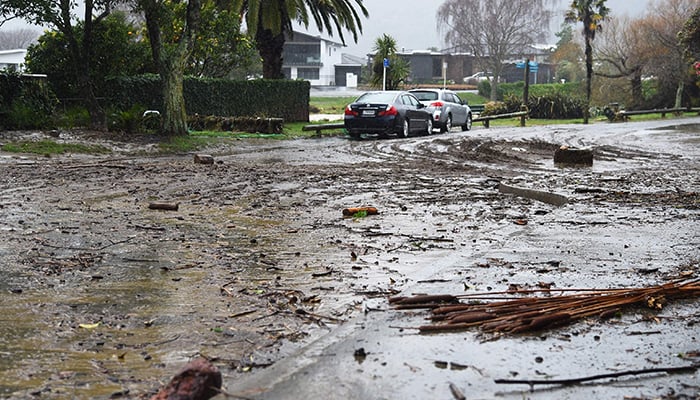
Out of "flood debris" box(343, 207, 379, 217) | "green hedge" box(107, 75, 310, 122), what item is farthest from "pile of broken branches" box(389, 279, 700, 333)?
"green hedge" box(107, 75, 310, 122)

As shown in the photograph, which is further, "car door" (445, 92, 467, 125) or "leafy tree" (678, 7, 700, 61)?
"leafy tree" (678, 7, 700, 61)

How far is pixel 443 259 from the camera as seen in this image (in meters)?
7.50

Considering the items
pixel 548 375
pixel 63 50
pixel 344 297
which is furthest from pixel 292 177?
pixel 63 50

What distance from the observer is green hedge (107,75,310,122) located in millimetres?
25641

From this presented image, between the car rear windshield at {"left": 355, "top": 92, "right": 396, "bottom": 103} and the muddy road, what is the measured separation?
1301cm

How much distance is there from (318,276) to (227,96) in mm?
25222

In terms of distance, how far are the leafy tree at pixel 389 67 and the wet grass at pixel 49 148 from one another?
1292 inches

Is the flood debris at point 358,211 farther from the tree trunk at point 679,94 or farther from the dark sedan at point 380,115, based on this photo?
the tree trunk at point 679,94

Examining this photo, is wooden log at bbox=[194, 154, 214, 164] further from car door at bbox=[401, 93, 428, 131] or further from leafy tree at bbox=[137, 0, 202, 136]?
car door at bbox=[401, 93, 428, 131]

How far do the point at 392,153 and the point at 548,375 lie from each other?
660 inches

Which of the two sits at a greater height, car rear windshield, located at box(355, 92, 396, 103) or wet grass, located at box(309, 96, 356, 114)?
car rear windshield, located at box(355, 92, 396, 103)

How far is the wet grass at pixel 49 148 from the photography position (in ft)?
59.2

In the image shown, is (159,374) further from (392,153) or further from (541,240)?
(392,153)

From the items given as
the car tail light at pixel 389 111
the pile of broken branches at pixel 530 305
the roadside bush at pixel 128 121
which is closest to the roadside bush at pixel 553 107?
the car tail light at pixel 389 111
